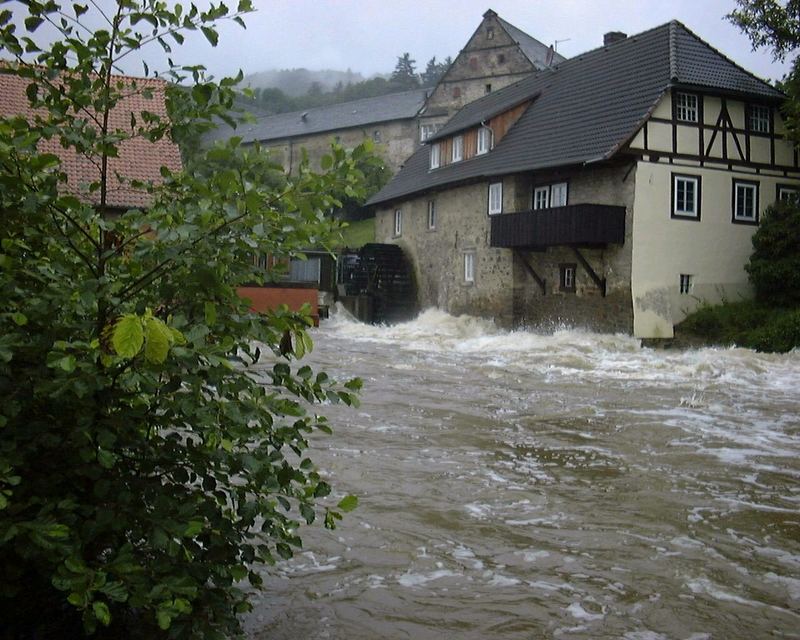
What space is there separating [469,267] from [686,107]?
33.3ft

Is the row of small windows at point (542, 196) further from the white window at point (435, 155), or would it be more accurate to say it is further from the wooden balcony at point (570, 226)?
the white window at point (435, 155)

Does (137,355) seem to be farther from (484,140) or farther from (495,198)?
(484,140)

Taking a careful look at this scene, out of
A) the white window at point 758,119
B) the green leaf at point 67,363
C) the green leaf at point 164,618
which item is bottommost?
the green leaf at point 164,618

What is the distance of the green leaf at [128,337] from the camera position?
2.18 metres

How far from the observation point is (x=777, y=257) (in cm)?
2186

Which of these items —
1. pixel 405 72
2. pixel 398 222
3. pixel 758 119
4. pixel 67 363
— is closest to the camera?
pixel 67 363

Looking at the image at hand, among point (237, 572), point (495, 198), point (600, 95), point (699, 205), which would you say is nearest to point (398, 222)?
point (495, 198)

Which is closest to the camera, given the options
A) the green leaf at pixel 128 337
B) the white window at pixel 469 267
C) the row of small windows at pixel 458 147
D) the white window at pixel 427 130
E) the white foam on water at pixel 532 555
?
the green leaf at pixel 128 337

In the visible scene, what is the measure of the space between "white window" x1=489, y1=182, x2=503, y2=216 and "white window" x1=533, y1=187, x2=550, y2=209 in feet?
4.98

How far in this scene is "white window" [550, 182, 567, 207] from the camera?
24.5m

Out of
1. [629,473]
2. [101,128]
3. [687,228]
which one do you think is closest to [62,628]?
[101,128]

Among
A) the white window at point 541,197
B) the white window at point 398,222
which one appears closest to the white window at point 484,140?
the white window at point 541,197

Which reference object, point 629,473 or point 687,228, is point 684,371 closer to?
point 687,228

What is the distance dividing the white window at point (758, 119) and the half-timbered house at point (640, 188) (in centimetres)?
6
